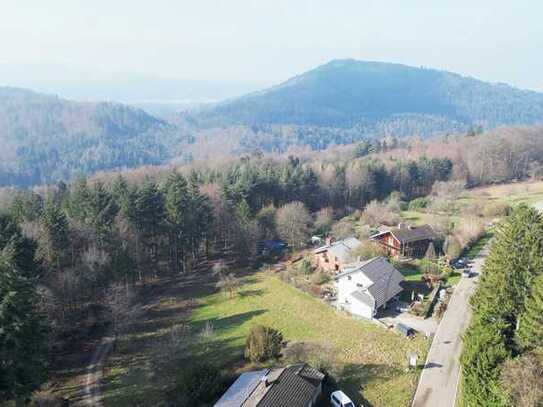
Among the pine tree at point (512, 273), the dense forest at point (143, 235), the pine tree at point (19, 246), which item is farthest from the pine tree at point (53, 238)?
the pine tree at point (512, 273)

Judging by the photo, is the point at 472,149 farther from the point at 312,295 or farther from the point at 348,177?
the point at 312,295

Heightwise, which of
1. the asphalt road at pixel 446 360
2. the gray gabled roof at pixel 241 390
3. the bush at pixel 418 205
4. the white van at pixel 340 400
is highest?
the bush at pixel 418 205

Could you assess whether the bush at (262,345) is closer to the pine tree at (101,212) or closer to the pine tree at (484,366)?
the pine tree at (484,366)

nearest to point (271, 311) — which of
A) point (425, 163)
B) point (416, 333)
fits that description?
point (416, 333)

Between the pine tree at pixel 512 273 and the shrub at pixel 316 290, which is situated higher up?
the pine tree at pixel 512 273

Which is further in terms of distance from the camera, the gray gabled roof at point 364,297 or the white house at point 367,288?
the white house at point 367,288

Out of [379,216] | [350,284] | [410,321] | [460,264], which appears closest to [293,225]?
[379,216]

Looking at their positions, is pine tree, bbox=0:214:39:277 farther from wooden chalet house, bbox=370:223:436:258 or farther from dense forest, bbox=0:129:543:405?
wooden chalet house, bbox=370:223:436:258
